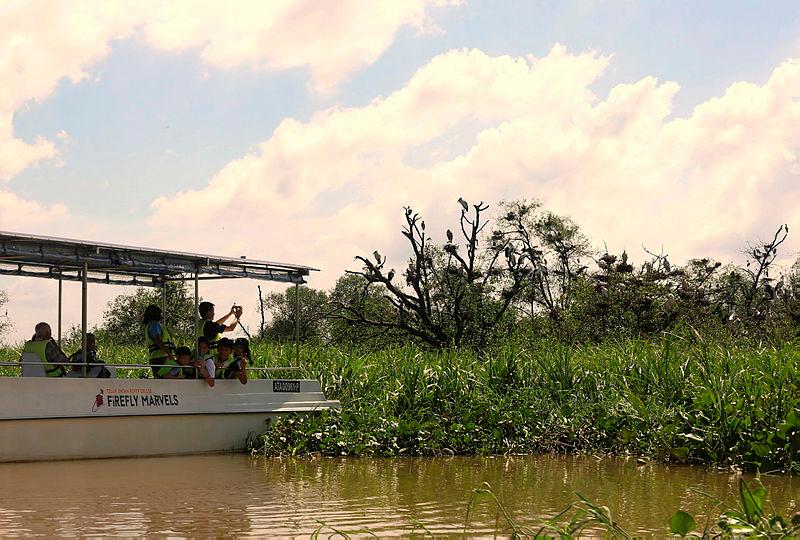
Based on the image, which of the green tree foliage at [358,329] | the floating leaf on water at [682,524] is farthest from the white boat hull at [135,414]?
the floating leaf on water at [682,524]

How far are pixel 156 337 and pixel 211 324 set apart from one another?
2.75 ft

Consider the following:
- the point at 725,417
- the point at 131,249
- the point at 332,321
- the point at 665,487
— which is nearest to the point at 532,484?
the point at 665,487

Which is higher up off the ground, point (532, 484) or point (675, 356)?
point (675, 356)

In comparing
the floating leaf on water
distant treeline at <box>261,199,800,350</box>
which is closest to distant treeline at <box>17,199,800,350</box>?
distant treeline at <box>261,199,800,350</box>

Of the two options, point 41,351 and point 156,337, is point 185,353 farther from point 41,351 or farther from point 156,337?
point 41,351

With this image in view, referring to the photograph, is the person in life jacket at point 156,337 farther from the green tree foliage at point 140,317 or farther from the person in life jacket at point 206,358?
the green tree foliage at point 140,317

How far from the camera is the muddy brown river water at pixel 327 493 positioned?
856 cm

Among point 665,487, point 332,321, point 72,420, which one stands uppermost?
point 332,321

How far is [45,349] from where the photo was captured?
13516 millimetres

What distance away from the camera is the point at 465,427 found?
14.6 metres

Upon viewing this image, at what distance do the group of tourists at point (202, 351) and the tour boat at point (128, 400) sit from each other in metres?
0.23

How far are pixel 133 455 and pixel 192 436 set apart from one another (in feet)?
2.97

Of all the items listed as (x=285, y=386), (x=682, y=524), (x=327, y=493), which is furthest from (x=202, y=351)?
(x=682, y=524)

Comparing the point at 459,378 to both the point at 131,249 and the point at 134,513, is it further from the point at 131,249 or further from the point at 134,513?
the point at 134,513
